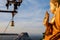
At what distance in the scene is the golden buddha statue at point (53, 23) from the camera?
38.2 feet

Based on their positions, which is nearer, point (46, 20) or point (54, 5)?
point (46, 20)

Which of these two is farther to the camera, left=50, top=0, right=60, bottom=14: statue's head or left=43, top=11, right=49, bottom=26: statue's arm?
left=50, top=0, right=60, bottom=14: statue's head

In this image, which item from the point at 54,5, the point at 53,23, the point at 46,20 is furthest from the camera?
the point at 54,5

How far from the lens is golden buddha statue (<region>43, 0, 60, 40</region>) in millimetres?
11633

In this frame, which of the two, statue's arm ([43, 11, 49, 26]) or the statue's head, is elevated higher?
the statue's head

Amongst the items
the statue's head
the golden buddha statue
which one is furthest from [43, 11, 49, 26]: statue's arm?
the statue's head

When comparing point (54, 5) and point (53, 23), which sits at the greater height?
point (54, 5)

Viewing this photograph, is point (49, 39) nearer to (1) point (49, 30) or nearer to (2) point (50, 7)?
(1) point (49, 30)

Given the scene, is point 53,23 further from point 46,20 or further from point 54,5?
point 54,5

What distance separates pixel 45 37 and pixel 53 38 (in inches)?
24.6

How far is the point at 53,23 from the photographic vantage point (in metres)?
12.0

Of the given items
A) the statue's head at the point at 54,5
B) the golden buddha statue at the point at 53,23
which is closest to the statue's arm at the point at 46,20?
the golden buddha statue at the point at 53,23

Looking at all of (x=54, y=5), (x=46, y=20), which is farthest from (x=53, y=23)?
(x=54, y=5)

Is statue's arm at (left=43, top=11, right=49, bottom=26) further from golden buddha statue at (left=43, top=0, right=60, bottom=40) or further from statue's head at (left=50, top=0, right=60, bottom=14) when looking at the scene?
statue's head at (left=50, top=0, right=60, bottom=14)
